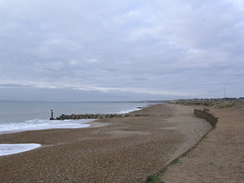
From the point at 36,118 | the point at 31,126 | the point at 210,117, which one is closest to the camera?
the point at 210,117

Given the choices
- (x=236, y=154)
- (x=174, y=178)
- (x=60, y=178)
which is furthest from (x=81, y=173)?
(x=236, y=154)

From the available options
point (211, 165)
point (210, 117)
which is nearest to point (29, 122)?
point (210, 117)

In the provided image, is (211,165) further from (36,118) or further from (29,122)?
(36,118)

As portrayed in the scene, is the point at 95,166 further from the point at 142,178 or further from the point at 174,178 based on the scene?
the point at 174,178

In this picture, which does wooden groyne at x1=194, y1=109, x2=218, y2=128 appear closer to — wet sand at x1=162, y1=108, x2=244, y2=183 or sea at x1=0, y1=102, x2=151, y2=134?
wet sand at x1=162, y1=108, x2=244, y2=183

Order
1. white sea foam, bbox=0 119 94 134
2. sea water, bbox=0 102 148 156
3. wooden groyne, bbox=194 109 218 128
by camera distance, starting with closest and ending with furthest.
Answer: sea water, bbox=0 102 148 156, wooden groyne, bbox=194 109 218 128, white sea foam, bbox=0 119 94 134

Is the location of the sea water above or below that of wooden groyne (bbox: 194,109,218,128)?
below

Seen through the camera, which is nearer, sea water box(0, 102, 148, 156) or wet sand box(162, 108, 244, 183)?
wet sand box(162, 108, 244, 183)

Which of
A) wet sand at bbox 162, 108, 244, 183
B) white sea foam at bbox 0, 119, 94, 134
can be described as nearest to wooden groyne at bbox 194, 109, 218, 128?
wet sand at bbox 162, 108, 244, 183

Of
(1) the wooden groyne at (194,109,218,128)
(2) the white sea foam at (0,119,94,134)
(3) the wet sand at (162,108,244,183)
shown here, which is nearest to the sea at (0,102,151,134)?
(2) the white sea foam at (0,119,94,134)

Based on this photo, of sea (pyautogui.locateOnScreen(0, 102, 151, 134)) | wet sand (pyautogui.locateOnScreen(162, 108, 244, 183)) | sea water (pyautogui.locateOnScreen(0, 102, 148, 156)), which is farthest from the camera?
sea (pyautogui.locateOnScreen(0, 102, 151, 134))

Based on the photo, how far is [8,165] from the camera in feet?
28.0

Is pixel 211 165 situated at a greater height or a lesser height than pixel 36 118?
greater

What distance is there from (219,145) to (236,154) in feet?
4.69
